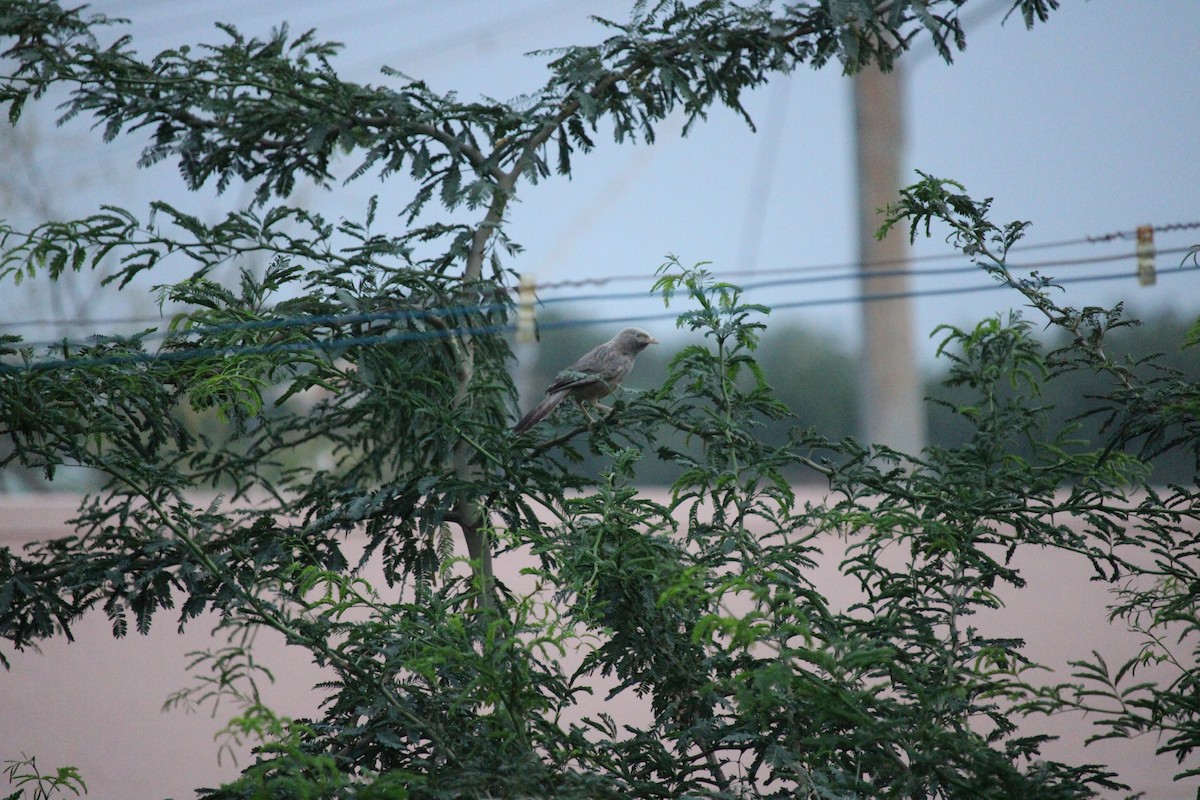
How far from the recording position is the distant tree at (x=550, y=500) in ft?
4.74

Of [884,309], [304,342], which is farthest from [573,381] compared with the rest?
[884,309]

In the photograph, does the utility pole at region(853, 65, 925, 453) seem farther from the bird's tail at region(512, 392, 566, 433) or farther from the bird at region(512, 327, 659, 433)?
the bird's tail at region(512, 392, 566, 433)

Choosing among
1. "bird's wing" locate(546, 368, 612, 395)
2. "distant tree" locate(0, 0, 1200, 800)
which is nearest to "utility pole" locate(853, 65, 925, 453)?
"distant tree" locate(0, 0, 1200, 800)

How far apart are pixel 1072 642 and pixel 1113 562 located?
2529 millimetres

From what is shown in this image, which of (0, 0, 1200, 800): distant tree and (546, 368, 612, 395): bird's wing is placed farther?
(546, 368, 612, 395): bird's wing

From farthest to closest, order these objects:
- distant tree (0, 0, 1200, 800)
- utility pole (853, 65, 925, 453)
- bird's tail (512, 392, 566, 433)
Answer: utility pole (853, 65, 925, 453) < bird's tail (512, 392, 566, 433) < distant tree (0, 0, 1200, 800)

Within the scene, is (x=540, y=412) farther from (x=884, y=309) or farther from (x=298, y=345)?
(x=884, y=309)

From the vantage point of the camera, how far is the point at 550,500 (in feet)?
6.70

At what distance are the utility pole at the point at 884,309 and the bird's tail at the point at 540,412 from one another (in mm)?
2268

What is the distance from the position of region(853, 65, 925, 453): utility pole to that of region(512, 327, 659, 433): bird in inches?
79.0

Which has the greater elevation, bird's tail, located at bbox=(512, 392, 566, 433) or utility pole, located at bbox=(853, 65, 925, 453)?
utility pole, located at bbox=(853, 65, 925, 453)

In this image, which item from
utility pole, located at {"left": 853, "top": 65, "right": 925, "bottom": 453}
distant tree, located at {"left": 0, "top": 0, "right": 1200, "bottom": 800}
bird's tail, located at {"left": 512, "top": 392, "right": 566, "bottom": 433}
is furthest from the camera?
utility pole, located at {"left": 853, "top": 65, "right": 925, "bottom": 453}

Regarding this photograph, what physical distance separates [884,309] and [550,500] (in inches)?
104

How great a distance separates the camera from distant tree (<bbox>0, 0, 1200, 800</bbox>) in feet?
4.74
